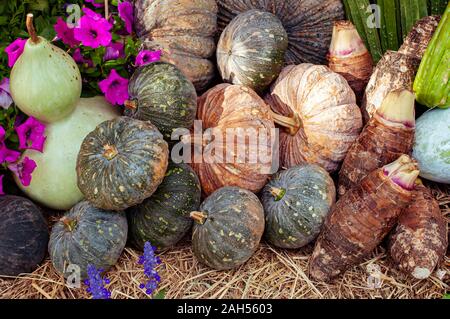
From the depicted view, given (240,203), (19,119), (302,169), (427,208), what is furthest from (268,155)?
(19,119)

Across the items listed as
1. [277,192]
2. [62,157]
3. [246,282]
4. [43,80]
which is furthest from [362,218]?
[43,80]

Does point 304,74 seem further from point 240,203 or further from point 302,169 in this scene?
point 240,203

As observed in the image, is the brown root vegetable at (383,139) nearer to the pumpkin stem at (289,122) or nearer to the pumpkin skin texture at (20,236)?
the pumpkin stem at (289,122)

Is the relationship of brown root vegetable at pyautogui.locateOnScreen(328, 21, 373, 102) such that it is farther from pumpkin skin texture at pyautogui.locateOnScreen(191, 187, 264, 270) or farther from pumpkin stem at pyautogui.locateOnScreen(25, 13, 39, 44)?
pumpkin stem at pyautogui.locateOnScreen(25, 13, 39, 44)

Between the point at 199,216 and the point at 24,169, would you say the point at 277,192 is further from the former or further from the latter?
the point at 24,169

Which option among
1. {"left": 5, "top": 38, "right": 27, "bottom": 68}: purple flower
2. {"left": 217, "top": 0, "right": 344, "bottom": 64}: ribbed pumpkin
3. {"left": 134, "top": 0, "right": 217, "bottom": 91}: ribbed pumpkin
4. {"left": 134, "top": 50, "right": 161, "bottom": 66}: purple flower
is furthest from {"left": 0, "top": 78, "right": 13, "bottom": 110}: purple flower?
{"left": 217, "top": 0, "right": 344, "bottom": 64}: ribbed pumpkin

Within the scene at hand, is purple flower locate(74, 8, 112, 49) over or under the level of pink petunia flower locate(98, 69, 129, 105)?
over
